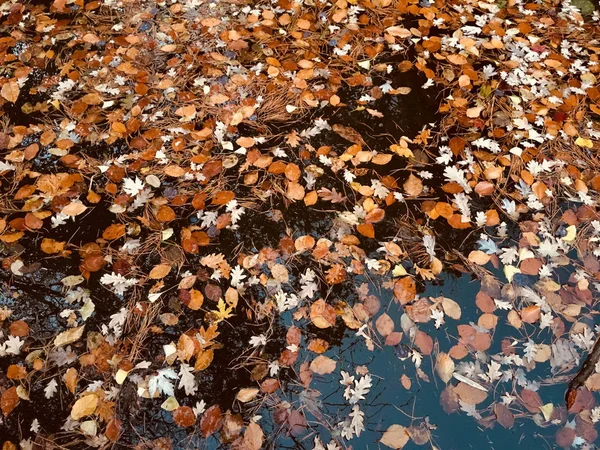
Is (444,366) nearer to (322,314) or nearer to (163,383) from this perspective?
(322,314)

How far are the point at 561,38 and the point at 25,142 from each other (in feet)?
14.8

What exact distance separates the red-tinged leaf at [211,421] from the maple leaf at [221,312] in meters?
0.46

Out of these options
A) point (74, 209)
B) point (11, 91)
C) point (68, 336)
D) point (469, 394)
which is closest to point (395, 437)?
point (469, 394)

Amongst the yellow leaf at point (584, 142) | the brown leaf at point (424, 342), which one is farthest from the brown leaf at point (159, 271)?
the yellow leaf at point (584, 142)

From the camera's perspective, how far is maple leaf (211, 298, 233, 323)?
7.97ft

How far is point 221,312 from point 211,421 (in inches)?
22.4

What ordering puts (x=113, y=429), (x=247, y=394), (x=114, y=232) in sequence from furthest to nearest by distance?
(x=114, y=232)
(x=247, y=394)
(x=113, y=429)

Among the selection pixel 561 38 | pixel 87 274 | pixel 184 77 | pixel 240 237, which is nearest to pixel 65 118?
pixel 184 77

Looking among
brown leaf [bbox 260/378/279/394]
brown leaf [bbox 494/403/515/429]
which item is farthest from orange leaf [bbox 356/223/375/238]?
brown leaf [bbox 494/403/515/429]

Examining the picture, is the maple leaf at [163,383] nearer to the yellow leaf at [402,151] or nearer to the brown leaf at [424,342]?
the brown leaf at [424,342]

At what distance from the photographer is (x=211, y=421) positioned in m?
2.14

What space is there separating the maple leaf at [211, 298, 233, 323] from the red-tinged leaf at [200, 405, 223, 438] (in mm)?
465

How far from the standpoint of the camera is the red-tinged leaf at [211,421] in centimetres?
212

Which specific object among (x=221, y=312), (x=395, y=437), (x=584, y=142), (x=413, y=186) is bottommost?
(x=395, y=437)
